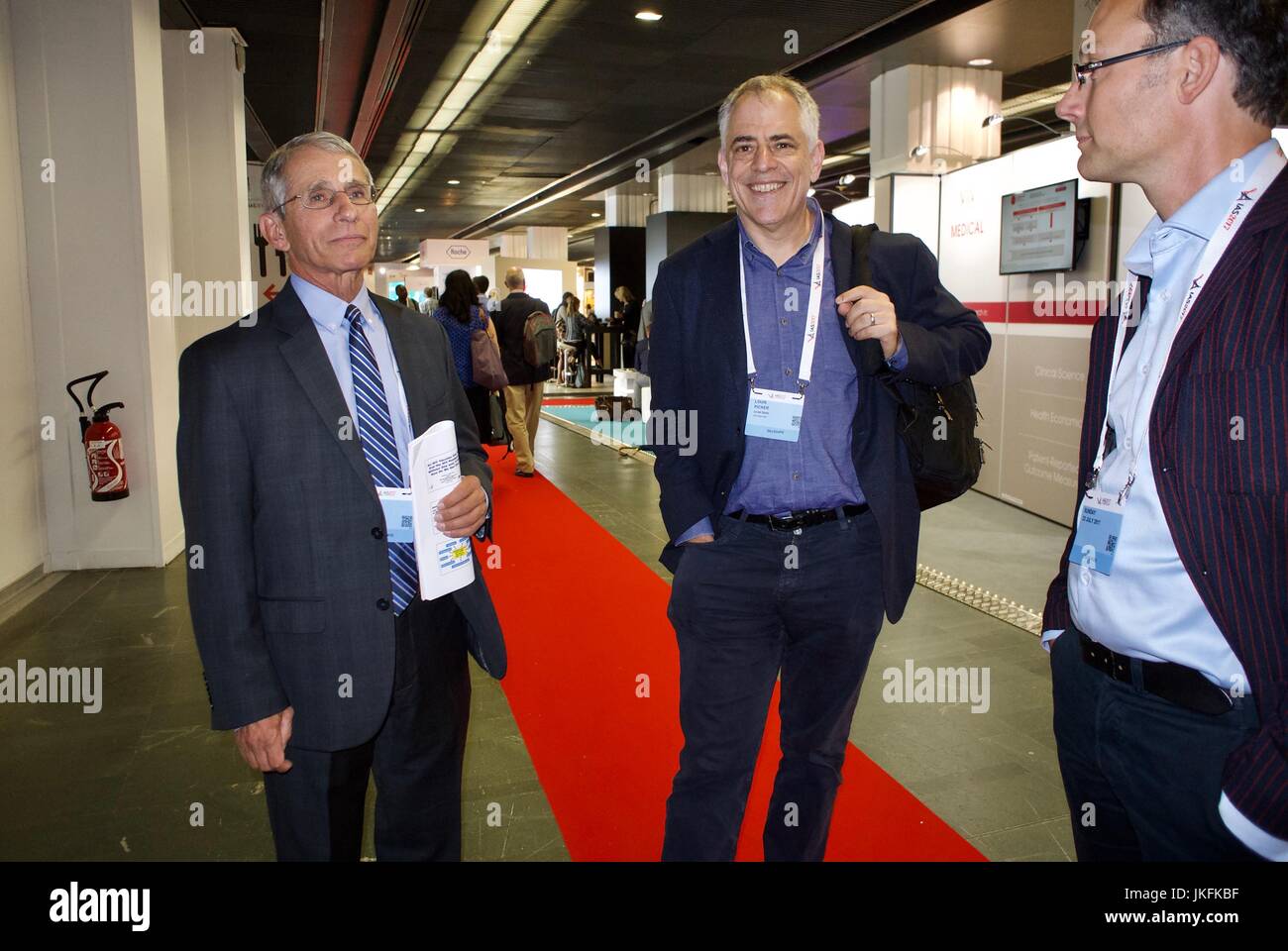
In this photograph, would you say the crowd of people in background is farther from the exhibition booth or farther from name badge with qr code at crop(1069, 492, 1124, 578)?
name badge with qr code at crop(1069, 492, 1124, 578)

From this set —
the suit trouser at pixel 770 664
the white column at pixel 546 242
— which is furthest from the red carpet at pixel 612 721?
the white column at pixel 546 242

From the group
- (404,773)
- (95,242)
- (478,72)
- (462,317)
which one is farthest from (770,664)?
(478,72)

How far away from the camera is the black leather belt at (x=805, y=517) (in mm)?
1825

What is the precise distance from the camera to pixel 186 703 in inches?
137

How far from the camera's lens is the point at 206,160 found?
295 inches

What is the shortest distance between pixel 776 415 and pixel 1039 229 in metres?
5.26

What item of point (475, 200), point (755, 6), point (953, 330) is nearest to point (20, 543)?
point (953, 330)

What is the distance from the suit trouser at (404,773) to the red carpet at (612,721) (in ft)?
2.40

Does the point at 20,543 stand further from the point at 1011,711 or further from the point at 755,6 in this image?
the point at 755,6

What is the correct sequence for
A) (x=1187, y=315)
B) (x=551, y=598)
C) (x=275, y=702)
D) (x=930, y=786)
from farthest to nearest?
(x=551, y=598), (x=930, y=786), (x=275, y=702), (x=1187, y=315)

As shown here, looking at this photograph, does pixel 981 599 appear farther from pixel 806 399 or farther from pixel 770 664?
pixel 806 399

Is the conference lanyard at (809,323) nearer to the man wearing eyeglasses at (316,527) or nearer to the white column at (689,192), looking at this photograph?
the man wearing eyeglasses at (316,527)

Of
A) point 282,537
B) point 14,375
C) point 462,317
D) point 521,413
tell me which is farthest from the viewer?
point 521,413

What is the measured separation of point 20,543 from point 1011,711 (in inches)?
195
